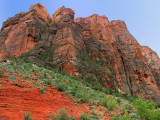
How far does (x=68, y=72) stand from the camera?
1980cm

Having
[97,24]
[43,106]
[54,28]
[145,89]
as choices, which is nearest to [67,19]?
[54,28]

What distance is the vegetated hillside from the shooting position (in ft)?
23.6

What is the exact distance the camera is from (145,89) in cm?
3088

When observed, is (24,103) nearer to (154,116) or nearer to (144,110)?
(144,110)

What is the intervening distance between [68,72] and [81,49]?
7.28 metres

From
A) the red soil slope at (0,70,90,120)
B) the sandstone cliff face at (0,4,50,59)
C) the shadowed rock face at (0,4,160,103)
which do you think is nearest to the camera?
the red soil slope at (0,70,90,120)

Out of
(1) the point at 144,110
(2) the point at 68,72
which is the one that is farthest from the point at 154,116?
(2) the point at 68,72

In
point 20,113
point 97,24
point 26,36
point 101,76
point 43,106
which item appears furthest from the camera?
point 97,24

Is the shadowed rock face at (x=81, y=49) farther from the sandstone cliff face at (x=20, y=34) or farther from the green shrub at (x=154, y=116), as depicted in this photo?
the green shrub at (x=154, y=116)

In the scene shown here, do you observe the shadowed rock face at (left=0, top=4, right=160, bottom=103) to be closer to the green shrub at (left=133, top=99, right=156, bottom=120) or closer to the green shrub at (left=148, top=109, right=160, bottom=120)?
the green shrub at (left=133, top=99, right=156, bottom=120)

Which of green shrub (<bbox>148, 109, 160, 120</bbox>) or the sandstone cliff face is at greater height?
the sandstone cliff face

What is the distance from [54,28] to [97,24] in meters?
14.1

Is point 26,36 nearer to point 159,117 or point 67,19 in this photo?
point 67,19

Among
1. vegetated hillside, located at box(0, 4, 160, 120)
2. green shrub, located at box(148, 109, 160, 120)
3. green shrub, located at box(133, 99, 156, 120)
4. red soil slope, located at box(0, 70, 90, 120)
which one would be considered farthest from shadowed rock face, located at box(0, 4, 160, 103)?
green shrub, located at box(148, 109, 160, 120)
